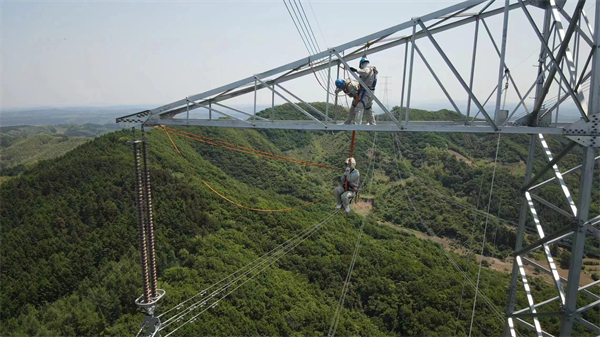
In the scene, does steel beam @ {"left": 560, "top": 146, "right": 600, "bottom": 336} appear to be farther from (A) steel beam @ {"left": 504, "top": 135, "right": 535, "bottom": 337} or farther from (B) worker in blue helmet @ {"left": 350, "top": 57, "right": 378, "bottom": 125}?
(B) worker in blue helmet @ {"left": 350, "top": 57, "right": 378, "bottom": 125}

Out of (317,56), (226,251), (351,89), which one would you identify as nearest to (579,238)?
(351,89)

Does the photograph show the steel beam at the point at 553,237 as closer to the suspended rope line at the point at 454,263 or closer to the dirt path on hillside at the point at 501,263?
the suspended rope line at the point at 454,263

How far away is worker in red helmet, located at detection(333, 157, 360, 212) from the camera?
11.6m

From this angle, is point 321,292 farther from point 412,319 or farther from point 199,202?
point 199,202

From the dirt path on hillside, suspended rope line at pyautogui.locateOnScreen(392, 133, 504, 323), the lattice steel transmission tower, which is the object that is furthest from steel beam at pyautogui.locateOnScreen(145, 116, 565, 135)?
the dirt path on hillside

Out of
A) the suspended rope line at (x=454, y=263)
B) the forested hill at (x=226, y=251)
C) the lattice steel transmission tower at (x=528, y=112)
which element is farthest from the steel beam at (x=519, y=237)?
the suspended rope line at (x=454, y=263)

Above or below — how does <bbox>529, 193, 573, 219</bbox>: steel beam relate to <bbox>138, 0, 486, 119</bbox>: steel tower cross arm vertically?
below

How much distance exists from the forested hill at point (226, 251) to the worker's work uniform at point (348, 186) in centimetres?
951

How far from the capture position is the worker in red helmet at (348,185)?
1159cm

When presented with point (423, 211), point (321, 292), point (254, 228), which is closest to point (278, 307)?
point (321, 292)

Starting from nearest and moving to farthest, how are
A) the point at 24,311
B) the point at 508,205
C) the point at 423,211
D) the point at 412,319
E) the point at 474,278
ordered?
the point at 24,311, the point at 412,319, the point at 474,278, the point at 508,205, the point at 423,211

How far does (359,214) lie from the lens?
147 feet

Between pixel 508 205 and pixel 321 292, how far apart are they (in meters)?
20.8

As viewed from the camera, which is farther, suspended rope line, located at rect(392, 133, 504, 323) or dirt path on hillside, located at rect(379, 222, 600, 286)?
dirt path on hillside, located at rect(379, 222, 600, 286)
